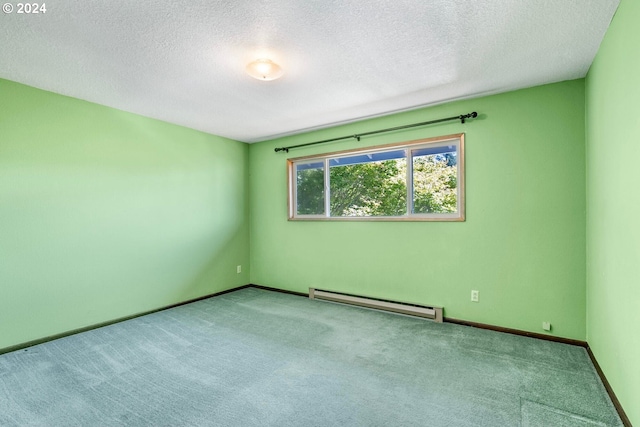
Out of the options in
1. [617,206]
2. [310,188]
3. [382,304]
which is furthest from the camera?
[310,188]

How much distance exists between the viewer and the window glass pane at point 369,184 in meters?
3.57

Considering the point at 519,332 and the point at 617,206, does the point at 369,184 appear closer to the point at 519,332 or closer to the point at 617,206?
the point at 519,332

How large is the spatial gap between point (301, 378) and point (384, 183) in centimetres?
243

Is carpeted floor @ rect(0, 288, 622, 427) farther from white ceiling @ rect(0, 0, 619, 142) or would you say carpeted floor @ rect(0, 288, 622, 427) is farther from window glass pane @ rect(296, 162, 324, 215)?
white ceiling @ rect(0, 0, 619, 142)

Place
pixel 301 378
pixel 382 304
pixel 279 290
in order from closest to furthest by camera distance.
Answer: pixel 301 378, pixel 382 304, pixel 279 290

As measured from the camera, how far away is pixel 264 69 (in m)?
2.25

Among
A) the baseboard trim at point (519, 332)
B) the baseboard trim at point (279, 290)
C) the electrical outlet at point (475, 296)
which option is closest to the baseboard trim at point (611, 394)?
the baseboard trim at point (519, 332)

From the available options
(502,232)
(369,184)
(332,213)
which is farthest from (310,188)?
(502,232)

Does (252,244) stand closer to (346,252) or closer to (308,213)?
(308,213)

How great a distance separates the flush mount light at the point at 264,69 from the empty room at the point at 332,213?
1 cm

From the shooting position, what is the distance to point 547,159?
2.70 metres

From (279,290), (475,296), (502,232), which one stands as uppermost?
(502,232)

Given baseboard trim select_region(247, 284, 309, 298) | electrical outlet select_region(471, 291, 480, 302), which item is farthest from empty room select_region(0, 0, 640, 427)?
baseboard trim select_region(247, 284, 309, 298)

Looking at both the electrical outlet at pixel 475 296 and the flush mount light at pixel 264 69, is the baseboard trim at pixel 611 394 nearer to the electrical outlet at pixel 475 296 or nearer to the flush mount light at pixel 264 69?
the electrical outlet at pixel 475 296
